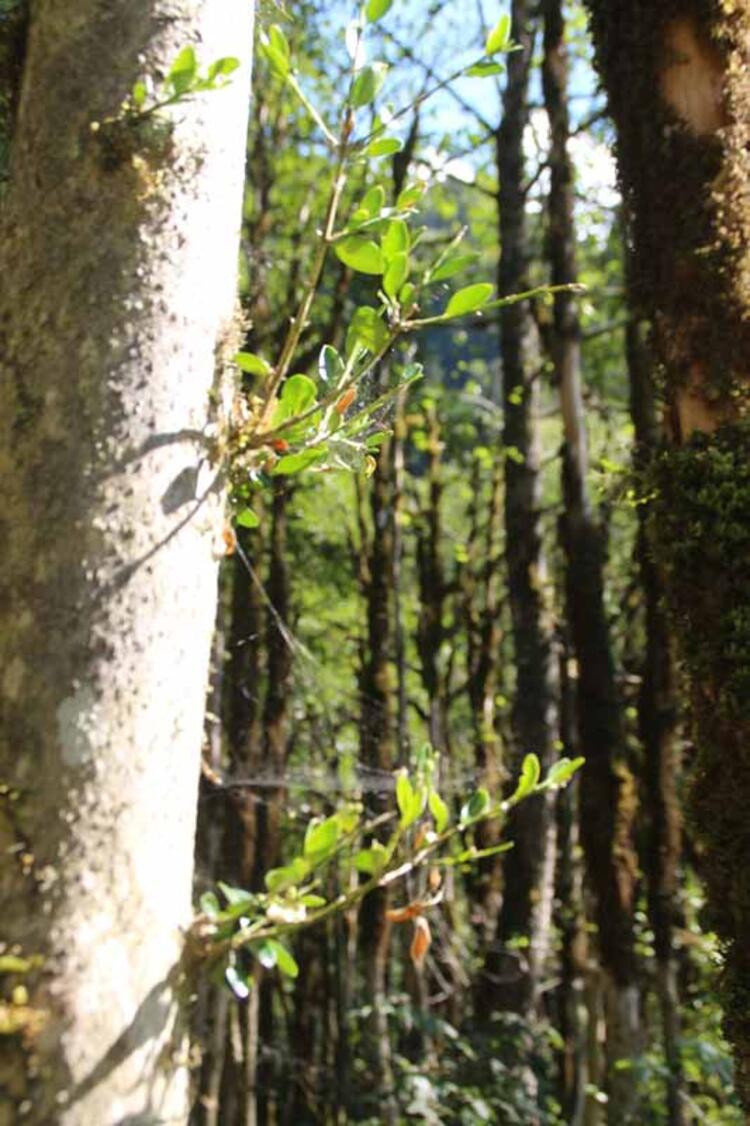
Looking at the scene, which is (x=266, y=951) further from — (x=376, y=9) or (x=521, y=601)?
(x=521, y=601)

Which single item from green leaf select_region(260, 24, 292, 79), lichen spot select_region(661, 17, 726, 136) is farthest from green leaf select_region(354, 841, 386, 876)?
lichen spot select_region(661, 17, 726, 136)

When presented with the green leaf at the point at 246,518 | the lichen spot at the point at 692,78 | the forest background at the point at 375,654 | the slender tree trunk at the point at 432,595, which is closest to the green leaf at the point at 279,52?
the forest background at the point at 375,654

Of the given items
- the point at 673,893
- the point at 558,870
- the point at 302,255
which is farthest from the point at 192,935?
the point at 558,870

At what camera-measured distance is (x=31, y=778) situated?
29.5 inches

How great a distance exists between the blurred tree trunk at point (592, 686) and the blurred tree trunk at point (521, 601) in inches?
28.8

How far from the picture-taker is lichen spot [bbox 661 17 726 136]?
261cm

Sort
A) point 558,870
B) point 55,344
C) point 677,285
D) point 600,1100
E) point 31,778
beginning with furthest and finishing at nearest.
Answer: point 558,870
point 600,1100
point 677,285
point 55,344
point 31,778

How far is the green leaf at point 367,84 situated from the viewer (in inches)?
37.0

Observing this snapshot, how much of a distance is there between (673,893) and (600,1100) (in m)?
1.11

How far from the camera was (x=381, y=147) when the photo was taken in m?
1.02

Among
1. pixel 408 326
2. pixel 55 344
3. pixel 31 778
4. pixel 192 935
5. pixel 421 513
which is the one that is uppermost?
pixel 421 513

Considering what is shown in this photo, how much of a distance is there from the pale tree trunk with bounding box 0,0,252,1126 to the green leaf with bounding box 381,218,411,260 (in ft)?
0.47

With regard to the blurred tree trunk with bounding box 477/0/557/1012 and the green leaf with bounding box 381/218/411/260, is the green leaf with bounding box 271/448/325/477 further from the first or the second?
the blurred tree trunk with bounding box 477/0/557/1012

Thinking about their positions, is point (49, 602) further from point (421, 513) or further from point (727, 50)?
point (421, 513)
